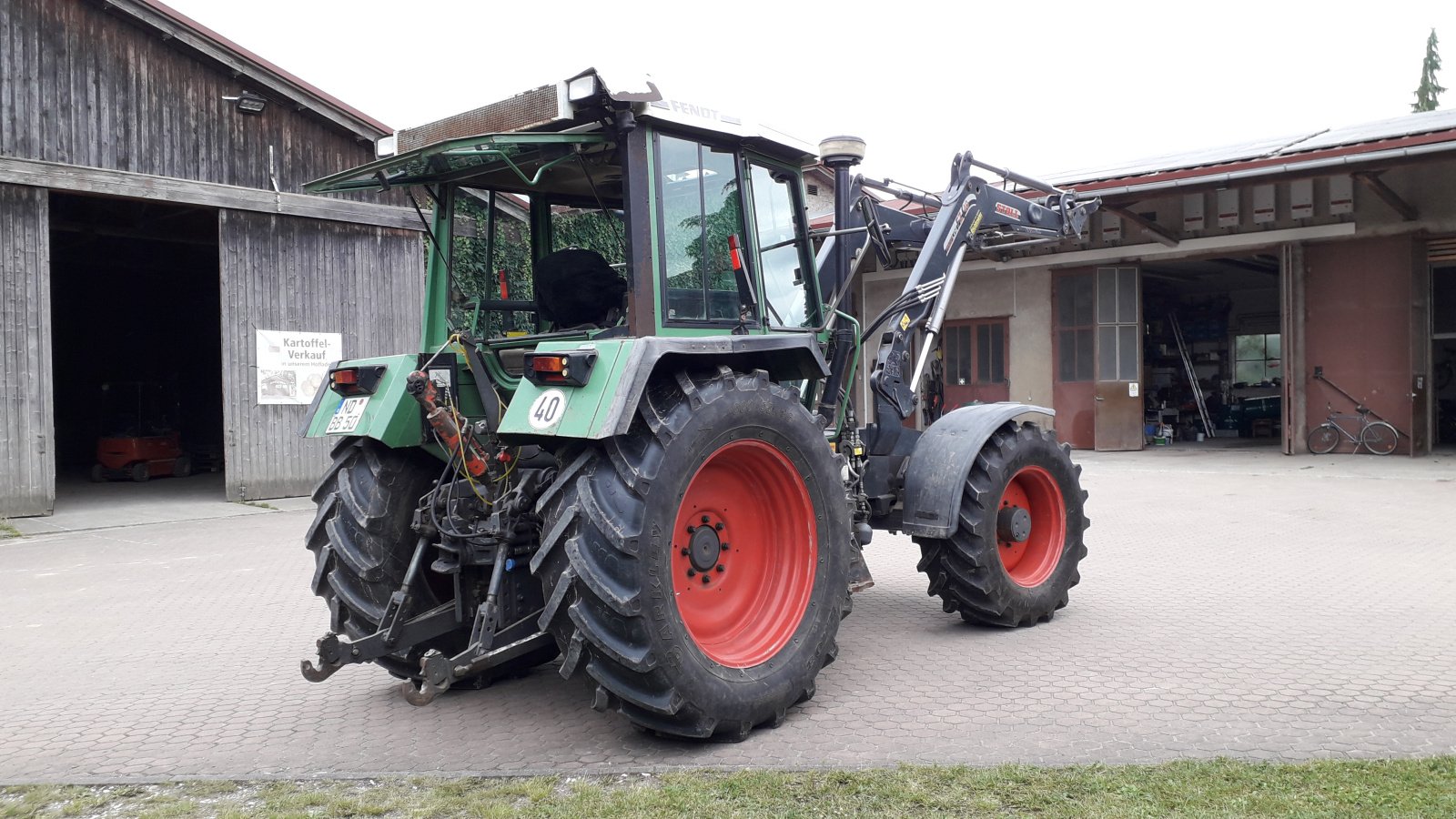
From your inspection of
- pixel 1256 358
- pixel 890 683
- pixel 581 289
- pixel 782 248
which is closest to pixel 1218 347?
pixel 1256 358

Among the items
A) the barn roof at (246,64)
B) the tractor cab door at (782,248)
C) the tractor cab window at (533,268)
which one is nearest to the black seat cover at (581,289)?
the tractor cab window at (533,268)

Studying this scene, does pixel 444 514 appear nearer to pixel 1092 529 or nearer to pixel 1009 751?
pixel 1009 751

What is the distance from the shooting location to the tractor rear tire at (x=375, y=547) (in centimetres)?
458

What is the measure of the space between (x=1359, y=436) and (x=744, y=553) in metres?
15.8

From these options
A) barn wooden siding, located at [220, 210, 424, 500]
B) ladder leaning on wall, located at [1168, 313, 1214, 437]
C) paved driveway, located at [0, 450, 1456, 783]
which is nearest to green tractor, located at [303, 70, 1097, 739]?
paved driveway, located at [0, 450, 1456, 783]

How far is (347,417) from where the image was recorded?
490 centimetres

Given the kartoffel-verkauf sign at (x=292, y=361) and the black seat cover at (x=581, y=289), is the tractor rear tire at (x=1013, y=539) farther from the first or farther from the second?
the kartoffel-verkauf sign at (x=292, y=361)

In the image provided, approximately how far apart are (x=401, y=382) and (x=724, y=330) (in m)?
1.50

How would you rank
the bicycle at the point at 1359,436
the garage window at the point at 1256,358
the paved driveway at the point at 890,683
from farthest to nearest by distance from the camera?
1. the garage window at the point at 1256,358
2. the bicycle at the point at 1359,436
3. the paved driveway at the point at 890,683

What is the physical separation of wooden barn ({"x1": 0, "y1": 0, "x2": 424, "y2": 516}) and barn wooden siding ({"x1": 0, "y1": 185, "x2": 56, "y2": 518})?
14 millimetres

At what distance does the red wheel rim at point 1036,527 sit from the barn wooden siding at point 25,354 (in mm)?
10620

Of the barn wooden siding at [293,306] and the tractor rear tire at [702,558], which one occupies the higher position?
the barn wooden siding at [293,306]

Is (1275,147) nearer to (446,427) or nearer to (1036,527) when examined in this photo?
(1036,527)

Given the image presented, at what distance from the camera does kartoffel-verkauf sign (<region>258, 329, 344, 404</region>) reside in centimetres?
1350
